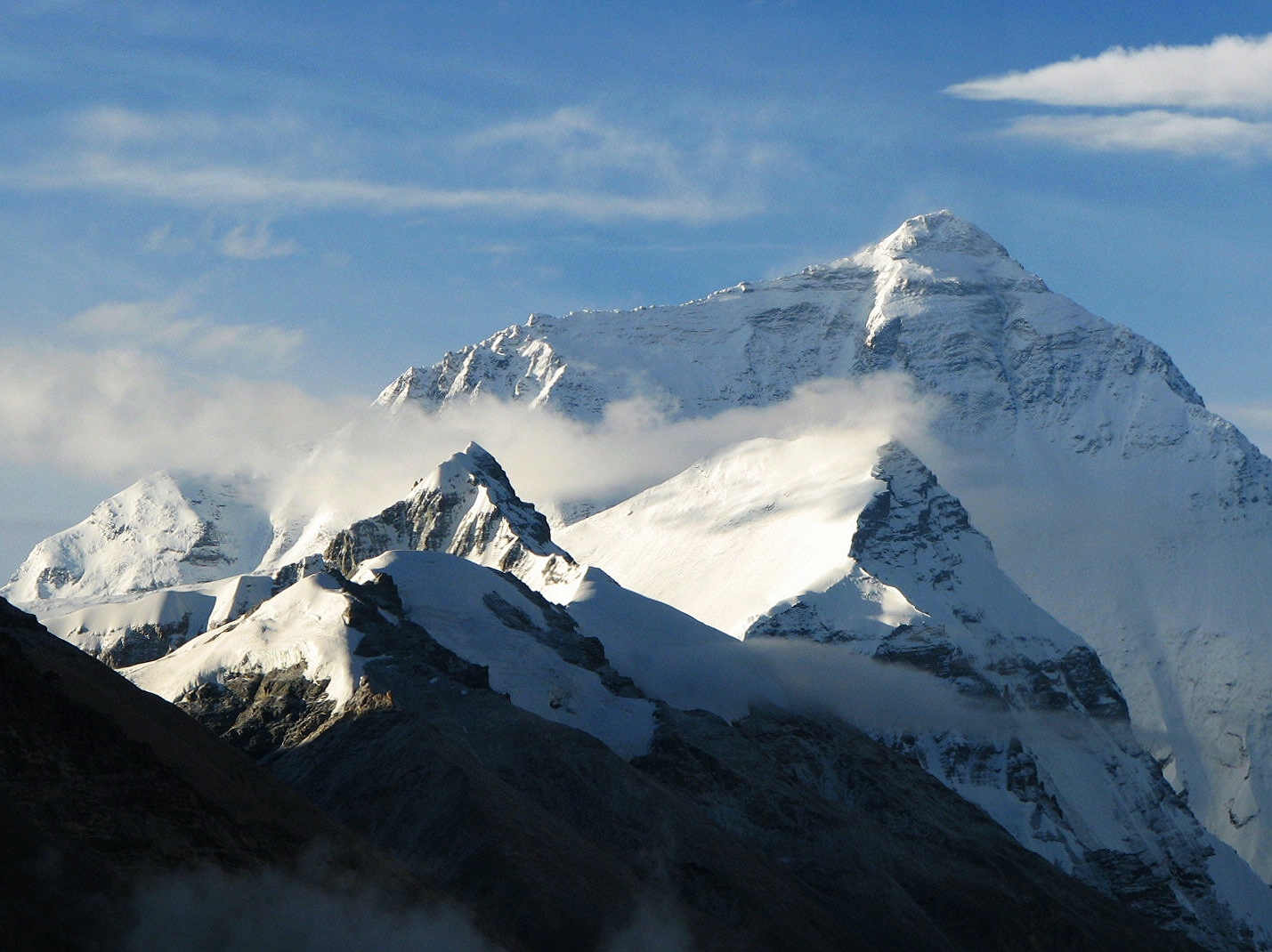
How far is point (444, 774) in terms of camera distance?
177 m

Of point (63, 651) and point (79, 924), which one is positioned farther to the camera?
point (63, 651)

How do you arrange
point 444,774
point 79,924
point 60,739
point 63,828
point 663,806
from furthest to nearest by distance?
point 663,806
point 444,774
point 60,739
point 63,828
point 79,924

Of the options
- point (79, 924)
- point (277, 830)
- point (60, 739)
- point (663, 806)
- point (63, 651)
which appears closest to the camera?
point (79, 924)

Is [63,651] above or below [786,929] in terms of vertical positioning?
above

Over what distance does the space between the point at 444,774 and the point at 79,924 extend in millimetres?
66158

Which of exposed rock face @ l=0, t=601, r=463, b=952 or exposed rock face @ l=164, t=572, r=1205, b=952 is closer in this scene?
exposed rock face @ l=0, t=601, r=463, b=952

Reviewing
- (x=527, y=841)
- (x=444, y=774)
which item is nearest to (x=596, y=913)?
(x=527, y=841)

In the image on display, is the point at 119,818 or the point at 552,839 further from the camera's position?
the point at 552,839

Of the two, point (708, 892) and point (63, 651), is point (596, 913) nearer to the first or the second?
point (708, 892)

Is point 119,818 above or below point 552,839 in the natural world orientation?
below

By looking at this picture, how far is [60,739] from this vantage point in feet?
436

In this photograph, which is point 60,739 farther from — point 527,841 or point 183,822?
point 527,841

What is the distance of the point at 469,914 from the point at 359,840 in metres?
10.0

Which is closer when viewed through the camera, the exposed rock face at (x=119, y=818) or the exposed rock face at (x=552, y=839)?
the exposed rock face at (x=119, y=818)
